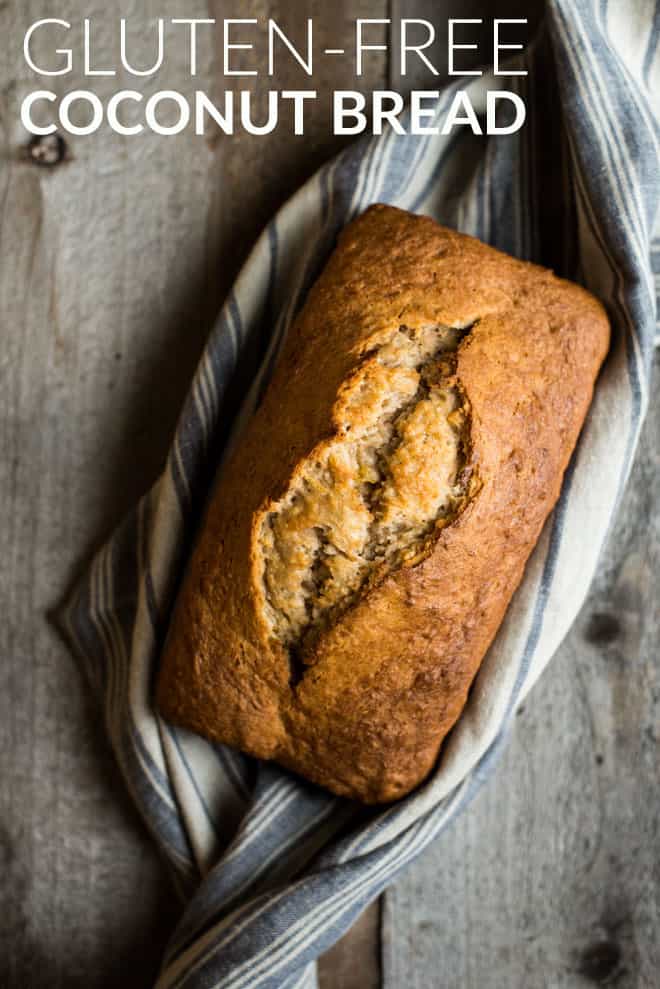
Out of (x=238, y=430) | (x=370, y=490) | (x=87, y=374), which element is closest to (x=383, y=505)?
(x=370, y=490)

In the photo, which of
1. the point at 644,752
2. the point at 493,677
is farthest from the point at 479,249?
the point at 644,752

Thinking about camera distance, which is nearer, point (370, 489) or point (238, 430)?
point (370, 489)

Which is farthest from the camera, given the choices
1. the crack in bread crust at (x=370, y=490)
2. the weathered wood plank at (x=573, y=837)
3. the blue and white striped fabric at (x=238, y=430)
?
the weathered wood plank at (x=573, y=837)

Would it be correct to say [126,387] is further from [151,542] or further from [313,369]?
[313,369]

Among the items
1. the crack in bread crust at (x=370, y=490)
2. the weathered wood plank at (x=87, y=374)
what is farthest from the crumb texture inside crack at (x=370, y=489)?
the weathered wood plank at (x=87, y=374)

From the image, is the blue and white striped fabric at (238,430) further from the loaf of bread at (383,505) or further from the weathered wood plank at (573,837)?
the weathered wood plank at (573,837)

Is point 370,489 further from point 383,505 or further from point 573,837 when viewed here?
point 573,837

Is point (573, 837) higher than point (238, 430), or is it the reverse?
point (238, 430)
